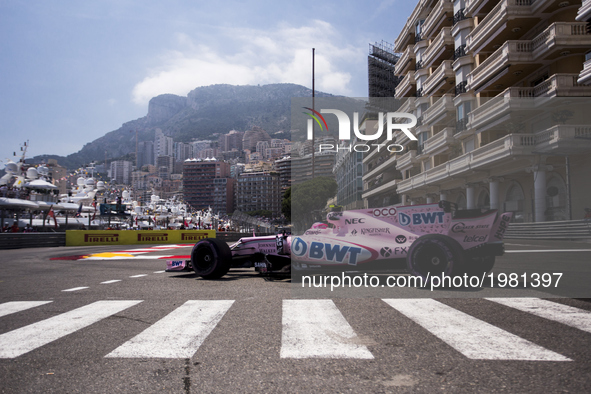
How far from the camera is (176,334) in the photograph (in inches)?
149

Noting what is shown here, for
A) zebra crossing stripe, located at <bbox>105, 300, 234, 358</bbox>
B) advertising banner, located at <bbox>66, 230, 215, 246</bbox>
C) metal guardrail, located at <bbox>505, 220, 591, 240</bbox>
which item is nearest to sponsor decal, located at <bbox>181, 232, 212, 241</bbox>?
advertising banner, located at <bbox>66, 230, 215, 246</bbox>

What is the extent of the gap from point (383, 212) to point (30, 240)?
2695 cm

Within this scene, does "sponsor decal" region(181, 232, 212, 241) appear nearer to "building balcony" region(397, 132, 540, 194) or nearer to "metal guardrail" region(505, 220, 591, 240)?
"building balcony" region(397, 132, 540, 194)

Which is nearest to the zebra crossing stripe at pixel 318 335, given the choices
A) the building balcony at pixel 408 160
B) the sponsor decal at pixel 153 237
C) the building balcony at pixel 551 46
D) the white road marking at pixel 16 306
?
the building balcony at pixel 408 160

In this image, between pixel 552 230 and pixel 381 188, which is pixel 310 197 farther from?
pixel 552 230

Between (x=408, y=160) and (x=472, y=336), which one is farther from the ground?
(x=408, y=160)

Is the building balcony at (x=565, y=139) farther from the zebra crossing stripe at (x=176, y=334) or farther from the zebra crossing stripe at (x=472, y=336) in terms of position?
the zebra crossing stripe at (x=176, y=334)

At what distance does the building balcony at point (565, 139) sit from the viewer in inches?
220

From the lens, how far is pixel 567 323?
404 cm

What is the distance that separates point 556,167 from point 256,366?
5732mm

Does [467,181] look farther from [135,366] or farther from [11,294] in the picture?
[11,294]

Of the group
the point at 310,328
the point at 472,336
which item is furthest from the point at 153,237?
the point at 472,336

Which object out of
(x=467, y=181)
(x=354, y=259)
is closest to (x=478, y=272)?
(x=467, y=181)

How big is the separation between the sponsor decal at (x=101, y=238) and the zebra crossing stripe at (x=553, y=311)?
30.3 m
